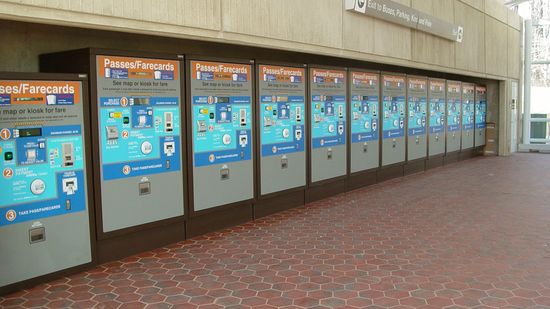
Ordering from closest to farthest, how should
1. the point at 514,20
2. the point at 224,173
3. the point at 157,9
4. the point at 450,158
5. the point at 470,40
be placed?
the point at 157,9 → the point at 224,173 → the point at 470,40 → the point at 450,158 → the point at 514,20

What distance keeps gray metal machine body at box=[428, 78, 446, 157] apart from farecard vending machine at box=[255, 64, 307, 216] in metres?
5.75

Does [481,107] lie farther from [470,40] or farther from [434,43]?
[434,43]

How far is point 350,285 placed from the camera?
4547 millimetres

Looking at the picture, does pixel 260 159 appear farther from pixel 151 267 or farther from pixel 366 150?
pixel 366 150

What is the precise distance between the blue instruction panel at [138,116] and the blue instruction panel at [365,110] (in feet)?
14.8

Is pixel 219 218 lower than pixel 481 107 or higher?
lower

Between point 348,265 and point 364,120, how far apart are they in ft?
17.1

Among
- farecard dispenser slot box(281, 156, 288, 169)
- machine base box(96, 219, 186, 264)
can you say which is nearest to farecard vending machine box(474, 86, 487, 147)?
farecard dispenser slot box(281, 156, 288, 169)

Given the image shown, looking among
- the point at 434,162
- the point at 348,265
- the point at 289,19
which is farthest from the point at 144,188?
the point at 434,162

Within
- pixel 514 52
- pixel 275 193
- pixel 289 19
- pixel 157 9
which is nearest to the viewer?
pixel 157 9

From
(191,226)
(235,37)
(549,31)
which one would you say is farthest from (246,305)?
(549,31)

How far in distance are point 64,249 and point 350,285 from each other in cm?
270

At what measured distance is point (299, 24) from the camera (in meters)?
7.24

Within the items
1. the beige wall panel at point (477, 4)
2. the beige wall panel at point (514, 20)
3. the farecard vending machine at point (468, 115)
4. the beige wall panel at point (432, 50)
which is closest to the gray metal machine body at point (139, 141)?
the beige wall panel at point (432, 50)
